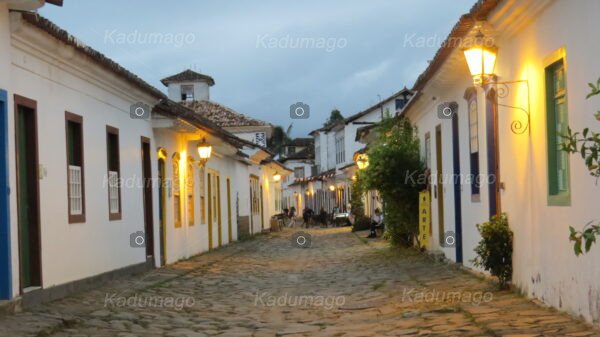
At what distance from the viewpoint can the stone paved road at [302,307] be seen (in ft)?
27.6

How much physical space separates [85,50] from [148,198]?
5.94 m

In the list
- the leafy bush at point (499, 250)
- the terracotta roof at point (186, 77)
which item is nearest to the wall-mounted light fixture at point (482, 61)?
the leafy bush at point (499, 250)

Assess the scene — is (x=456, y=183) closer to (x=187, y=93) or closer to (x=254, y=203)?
(x=254, y=203)

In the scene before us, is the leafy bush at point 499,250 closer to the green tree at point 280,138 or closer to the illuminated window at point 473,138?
the illuminated window at point 473,138

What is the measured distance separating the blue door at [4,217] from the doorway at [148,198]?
7146 mm

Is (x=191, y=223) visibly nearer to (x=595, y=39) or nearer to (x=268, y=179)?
(x=595, y=39)

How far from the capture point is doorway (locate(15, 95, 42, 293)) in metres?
10.0

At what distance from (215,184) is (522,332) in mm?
18866

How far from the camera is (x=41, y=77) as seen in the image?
10.5 meters

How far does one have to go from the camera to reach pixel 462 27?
1025 centimetres

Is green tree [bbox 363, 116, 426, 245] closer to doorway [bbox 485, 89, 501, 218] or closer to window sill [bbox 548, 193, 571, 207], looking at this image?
doorway [bbox 485, 89, 501, 218]

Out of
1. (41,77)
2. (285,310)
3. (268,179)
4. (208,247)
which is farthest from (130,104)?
(268,179)

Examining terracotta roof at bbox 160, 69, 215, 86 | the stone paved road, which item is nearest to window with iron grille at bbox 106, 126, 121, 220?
the stone paved road

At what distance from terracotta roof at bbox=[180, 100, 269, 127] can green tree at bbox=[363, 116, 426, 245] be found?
24496 millimetres
